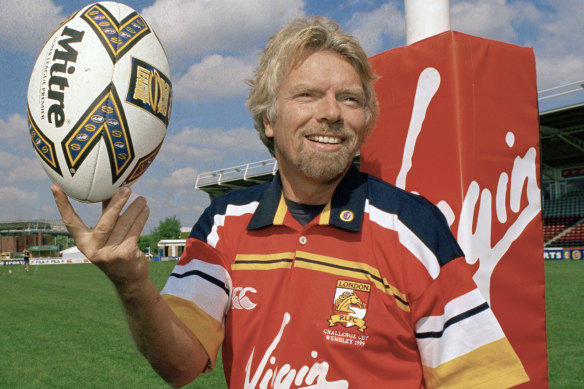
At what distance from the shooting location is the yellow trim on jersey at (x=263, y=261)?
175cm

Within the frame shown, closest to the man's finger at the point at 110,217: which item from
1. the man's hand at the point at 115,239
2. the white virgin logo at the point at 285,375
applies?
the man's hand at the point at 115,239

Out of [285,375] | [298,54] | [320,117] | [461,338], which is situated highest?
[298,54]

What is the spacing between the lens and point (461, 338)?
5.10 ft

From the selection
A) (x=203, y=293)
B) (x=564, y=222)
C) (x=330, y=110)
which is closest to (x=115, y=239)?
(x=203, y=293)

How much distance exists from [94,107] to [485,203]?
5.42 feet

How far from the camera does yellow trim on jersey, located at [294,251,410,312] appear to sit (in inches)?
63.3

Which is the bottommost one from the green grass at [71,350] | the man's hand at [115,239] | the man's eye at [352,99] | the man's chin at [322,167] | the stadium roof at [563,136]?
the green grass at [71,350]

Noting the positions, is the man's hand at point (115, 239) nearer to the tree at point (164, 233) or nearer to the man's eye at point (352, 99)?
the man's eye at point (352, 99)

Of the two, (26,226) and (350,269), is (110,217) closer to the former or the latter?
(350,269)

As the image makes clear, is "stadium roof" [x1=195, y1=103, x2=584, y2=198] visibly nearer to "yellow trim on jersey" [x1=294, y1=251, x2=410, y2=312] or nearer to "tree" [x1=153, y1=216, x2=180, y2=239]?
"yellow trim on jersey" [x1=294, y1=251, x2=410, y2=312]

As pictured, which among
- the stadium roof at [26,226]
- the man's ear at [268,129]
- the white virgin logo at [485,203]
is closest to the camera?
the man's ear at [268,129]

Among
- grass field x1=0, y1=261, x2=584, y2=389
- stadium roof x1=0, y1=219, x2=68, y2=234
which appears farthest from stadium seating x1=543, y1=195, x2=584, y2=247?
stadium roof x1=0, y1=219, x2=68, y2=234

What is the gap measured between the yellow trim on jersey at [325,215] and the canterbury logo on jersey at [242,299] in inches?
13.1

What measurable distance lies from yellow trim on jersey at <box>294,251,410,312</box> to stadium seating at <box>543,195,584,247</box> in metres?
28.4
